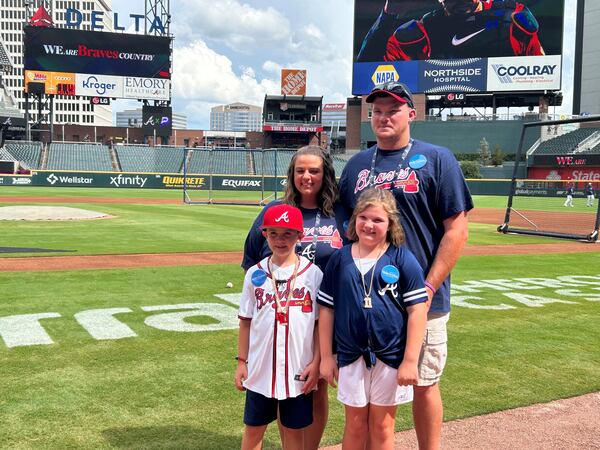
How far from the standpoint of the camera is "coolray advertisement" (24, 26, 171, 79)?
55.0 meters

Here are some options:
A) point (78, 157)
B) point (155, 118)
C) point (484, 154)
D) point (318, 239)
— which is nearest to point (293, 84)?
point (155, 118)

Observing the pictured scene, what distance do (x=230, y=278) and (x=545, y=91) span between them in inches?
2350

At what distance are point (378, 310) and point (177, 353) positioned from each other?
10.3 feet

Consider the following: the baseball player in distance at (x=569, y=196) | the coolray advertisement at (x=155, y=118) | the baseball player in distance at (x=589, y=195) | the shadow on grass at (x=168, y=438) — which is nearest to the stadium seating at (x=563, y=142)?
the baseball player in distance at (x=589, y=195)

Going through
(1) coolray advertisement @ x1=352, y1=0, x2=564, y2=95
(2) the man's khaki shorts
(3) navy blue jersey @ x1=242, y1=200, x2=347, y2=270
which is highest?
(1) coolray advertisement @ x1=352, y1=0, x2=564, y2=95

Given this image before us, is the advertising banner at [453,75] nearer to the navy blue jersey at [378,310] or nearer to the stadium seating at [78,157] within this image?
the stadium seating at [78,157]

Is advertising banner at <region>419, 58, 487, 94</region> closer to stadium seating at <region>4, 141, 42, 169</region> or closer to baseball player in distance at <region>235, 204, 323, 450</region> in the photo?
stadium seating at <region>4, 141, 42, 169</region>

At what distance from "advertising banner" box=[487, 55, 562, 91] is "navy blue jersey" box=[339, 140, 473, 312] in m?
62.0

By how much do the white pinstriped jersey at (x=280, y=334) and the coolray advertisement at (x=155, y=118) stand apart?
59940 mm

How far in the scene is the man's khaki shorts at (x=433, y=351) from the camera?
3.16 metres

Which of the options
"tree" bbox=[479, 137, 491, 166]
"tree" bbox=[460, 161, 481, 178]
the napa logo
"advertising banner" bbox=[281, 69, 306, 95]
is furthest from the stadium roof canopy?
"advertising banner" bbox=[281, 69, 306, 95]

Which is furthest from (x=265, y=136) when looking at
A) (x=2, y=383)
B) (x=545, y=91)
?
(x=2, y=383)

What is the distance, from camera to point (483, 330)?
21.6 ft

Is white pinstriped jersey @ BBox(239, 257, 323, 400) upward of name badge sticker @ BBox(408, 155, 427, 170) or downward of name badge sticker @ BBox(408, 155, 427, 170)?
downward
